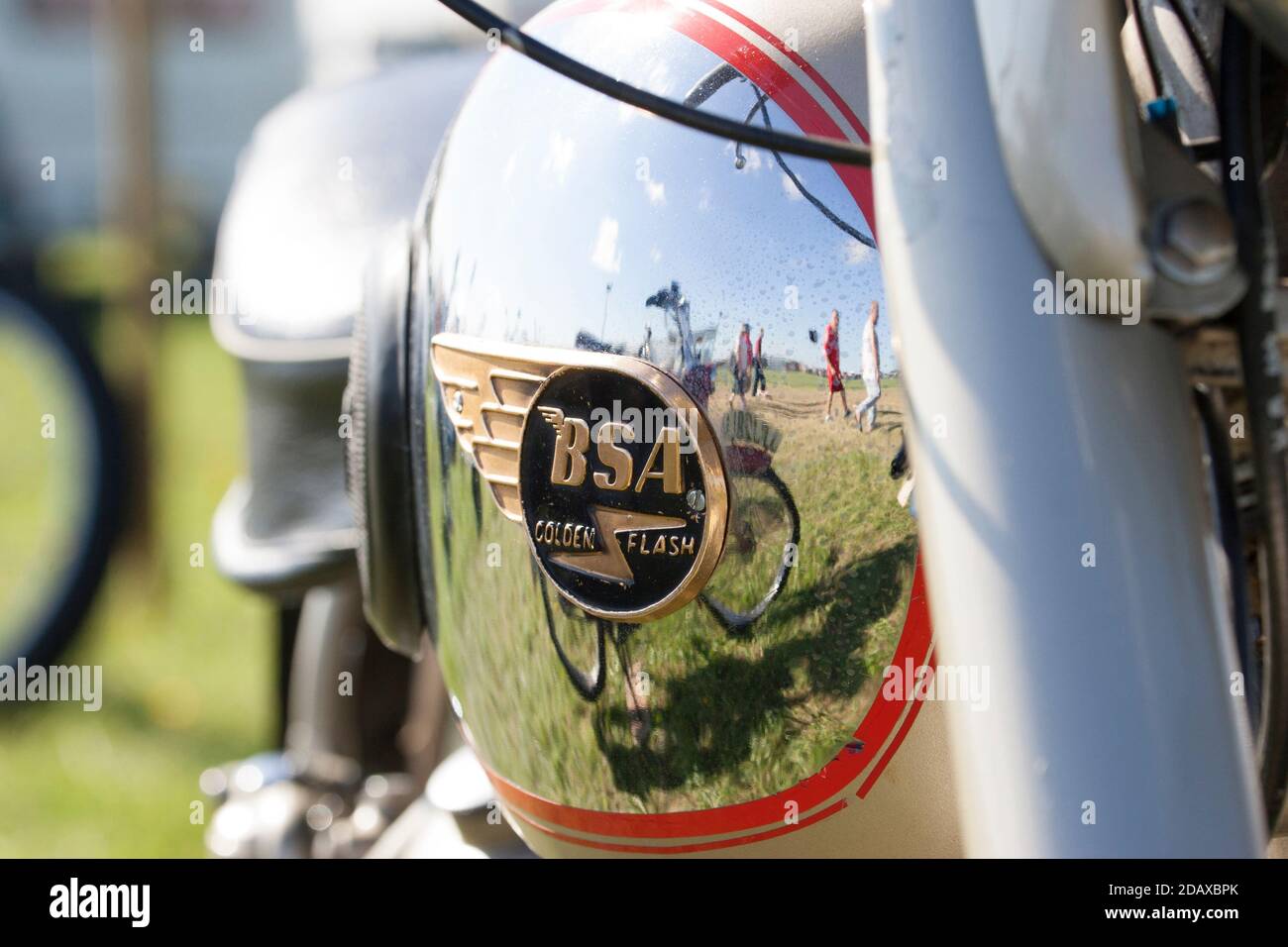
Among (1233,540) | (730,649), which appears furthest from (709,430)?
(1233,540)

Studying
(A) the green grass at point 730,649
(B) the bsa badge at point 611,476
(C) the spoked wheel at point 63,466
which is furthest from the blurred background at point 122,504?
(B) the bsa badge at point 611,476

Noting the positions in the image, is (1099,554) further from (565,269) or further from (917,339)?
(565,269)

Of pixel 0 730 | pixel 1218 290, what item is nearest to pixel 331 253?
pixel 1218 290

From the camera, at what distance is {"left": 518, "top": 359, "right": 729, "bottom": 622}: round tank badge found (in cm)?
92

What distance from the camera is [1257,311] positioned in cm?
63

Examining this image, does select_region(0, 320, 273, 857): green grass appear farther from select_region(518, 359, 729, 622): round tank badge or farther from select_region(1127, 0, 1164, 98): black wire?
select_region(1127, 0, 1164, 98): black wire

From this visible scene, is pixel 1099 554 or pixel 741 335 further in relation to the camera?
pixel 741 335

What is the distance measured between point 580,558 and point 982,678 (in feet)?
1.19

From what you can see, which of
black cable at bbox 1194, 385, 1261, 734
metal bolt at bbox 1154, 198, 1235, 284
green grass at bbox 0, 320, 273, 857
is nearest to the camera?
metal bolt at bbox 1154, 198, 1235, 284

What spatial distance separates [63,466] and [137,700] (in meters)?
0.61

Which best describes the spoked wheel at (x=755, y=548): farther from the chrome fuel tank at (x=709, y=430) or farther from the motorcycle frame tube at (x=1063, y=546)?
the motorcycle frame tube at (x=1063, y=546)

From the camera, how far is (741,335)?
934 millimetres

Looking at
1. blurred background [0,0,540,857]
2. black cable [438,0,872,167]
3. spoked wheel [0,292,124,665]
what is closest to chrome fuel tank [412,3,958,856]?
black cable [438,0,872,167]

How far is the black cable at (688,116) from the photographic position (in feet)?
2.59
